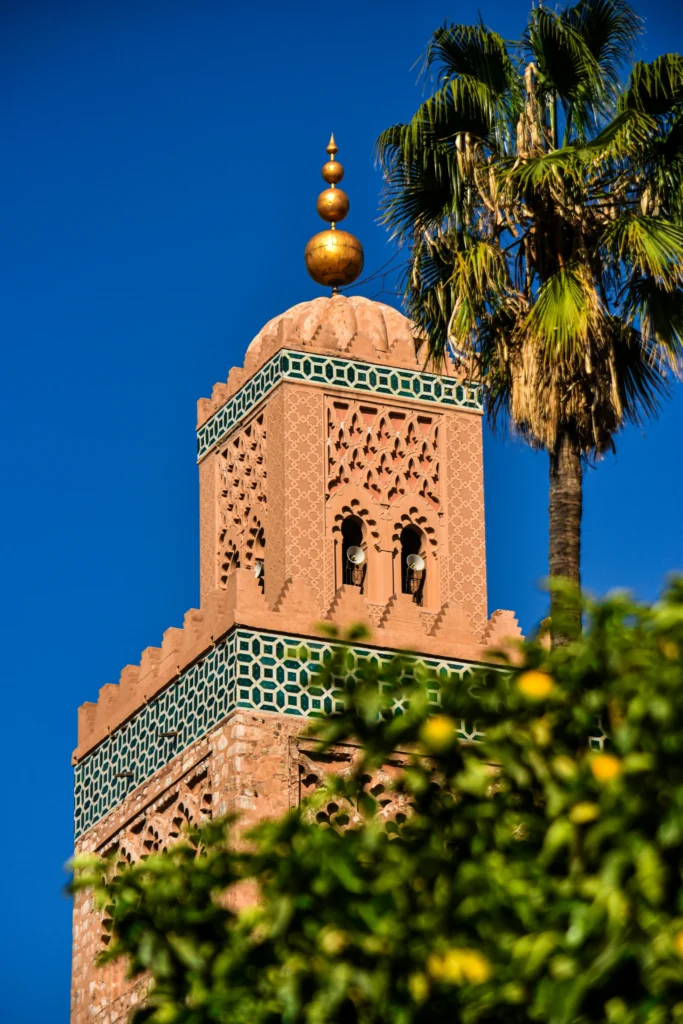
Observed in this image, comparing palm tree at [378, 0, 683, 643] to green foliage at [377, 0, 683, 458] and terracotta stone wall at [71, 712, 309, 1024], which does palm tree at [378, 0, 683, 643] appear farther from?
terracotta stone wall at [71, 712, 309, 1024]

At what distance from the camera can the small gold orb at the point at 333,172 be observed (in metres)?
24.6

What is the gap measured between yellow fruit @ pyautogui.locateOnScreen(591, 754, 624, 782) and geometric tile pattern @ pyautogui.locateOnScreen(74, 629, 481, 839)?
943cm

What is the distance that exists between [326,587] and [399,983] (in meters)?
12.2

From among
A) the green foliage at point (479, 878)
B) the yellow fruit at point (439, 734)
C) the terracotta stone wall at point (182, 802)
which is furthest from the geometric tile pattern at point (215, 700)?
the yellow fruit at point (439, 734)

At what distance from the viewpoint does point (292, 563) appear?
2159 cm

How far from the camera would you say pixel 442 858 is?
977cm

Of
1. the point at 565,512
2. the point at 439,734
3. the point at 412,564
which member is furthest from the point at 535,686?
the point at 412,564

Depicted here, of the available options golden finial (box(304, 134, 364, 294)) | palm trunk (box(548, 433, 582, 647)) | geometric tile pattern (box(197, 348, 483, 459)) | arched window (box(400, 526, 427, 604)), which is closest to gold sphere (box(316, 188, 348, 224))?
golden finial (box(304, 134, 364, 294))

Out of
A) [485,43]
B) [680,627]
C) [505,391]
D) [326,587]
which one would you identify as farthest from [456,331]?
[680,627]

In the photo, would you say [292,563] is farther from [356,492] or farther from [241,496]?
[241,496]

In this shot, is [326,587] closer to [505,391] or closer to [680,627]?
[505,391]

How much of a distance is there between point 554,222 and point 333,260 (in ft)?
24.5

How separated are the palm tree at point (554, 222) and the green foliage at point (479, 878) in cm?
582

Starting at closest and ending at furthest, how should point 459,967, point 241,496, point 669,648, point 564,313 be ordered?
point 459,967 → point 669,648 → point 564,313 → point 241,496
